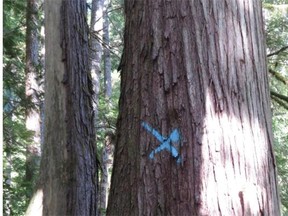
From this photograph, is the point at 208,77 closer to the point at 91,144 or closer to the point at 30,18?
the point at 91,144

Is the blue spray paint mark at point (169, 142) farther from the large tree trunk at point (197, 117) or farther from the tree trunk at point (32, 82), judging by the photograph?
the tree trunk at point (32, 82)

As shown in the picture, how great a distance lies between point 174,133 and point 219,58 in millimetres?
348

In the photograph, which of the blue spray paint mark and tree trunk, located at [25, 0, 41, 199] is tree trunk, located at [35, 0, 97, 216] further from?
tree trunk, located at [25, 0, 41, 199]

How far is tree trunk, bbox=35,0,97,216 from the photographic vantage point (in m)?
3.46

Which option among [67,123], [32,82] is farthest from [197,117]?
[32,82]

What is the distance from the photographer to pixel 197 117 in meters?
1.64

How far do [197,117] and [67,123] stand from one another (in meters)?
2.04

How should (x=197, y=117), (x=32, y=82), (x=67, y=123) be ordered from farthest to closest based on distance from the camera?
(x=32, y=82) < (x=67, y=123) < (x=197, y=117)

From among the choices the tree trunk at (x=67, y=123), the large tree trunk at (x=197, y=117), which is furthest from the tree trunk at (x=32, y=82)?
the large tree trunk at (x=197, y=117)

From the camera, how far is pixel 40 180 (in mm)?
3768

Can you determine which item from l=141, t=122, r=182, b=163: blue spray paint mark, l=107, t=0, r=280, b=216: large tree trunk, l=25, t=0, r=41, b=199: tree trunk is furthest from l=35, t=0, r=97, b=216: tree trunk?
l=25, t=0, r=41, b=199: tree trunk

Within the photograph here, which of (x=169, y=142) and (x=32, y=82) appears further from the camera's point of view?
(x=32, y=82)

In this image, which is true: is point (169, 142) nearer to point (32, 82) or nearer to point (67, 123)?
point (67, 123)

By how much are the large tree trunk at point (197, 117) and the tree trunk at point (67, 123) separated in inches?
67.0
